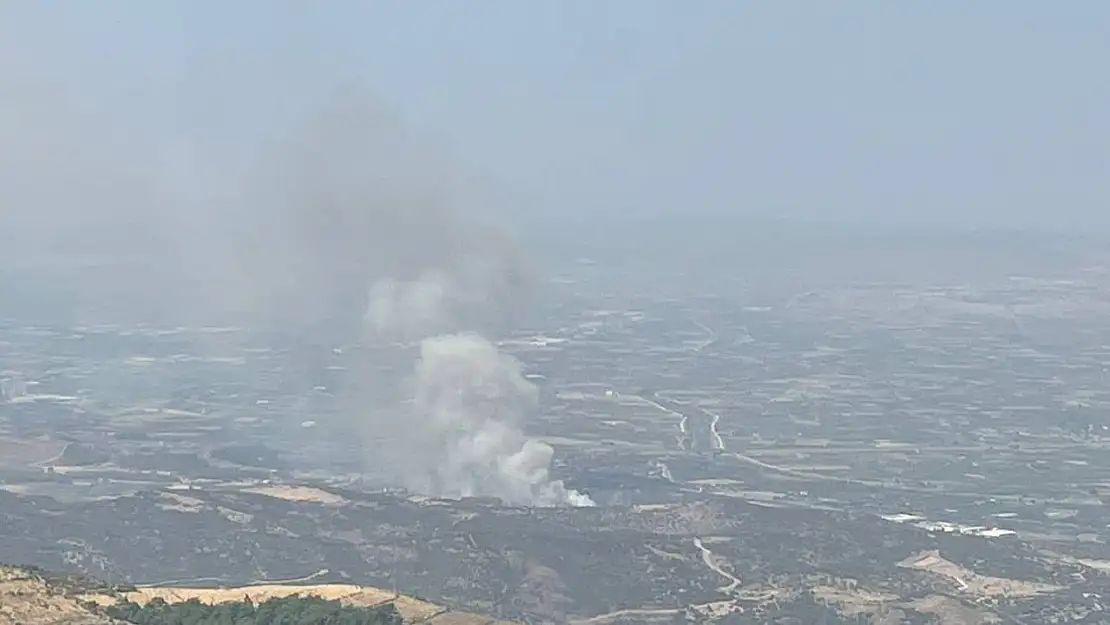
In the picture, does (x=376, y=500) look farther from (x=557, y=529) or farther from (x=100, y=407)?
(x=100, y=407)

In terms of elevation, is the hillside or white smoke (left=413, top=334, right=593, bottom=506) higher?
the hillside

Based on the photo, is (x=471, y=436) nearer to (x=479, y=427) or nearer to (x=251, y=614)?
(x=479, y=427)

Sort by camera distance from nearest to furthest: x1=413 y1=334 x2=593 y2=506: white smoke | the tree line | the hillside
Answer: the hillside → the tree line → x1=413 y1=334 x2=593 y2=506: white smoke

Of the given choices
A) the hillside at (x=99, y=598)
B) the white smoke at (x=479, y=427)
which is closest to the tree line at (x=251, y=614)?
the hillside at (x=99, y=598)

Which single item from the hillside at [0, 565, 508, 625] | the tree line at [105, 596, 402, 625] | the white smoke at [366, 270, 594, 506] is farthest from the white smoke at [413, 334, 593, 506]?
the tree line at [105, 596, 402, 625]

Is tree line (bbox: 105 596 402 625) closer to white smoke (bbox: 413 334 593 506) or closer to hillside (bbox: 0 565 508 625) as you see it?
hillside (bbox: 0 565 508 625)

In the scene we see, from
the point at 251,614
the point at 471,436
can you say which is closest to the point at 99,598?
the point at 251,614

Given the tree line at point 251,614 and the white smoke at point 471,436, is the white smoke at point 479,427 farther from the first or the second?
the tree line at point 251,614

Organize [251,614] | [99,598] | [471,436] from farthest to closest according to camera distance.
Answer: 1. [471,436]
2. [99,598]
3. [251,614]

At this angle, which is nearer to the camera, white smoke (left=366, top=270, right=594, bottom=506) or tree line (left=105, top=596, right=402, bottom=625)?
tree line (left=105, top=596, right=402, bottom=625)
